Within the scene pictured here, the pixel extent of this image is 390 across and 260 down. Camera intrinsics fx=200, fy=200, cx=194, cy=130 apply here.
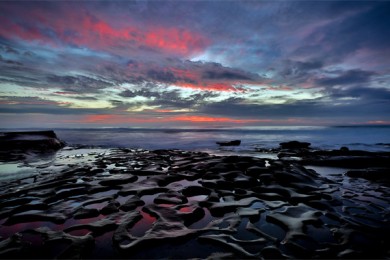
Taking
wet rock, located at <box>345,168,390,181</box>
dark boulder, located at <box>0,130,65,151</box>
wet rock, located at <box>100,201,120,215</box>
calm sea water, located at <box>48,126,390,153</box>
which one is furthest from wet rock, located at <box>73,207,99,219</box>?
calm sea water, located at <box>48,126,390,153</box>

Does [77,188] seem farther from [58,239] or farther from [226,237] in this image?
[226,237]

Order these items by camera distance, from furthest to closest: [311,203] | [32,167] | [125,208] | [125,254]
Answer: [32,167], [311,203], [125,208], [125,254]

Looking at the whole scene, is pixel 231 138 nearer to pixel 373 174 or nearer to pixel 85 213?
pixel 373 174

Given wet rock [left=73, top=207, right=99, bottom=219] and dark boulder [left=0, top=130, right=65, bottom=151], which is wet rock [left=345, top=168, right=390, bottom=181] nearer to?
wet rock [left=73, top=207, right=99, bottom=219]

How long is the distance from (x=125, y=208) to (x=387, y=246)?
5319 mm

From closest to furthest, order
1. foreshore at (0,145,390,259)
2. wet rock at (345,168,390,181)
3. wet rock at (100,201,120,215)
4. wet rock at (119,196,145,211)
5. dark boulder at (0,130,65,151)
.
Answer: foreshore at (0,145,390,259) < wet rock at (100,201,120,215) < wet rock at (119,196,145,211) < wet rock at (345,168,390,181) < dark boulder at (0,130,65,151)

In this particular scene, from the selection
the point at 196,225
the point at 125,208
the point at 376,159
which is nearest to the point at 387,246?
the point at 196,225

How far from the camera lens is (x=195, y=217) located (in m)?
4.63

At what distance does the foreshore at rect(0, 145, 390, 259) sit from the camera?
3.40 metres

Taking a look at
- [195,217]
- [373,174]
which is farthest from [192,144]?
[195,217]

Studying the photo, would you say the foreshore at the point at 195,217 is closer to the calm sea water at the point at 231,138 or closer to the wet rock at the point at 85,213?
the wet rock at the point at 85,213

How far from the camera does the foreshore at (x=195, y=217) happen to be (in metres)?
3.40

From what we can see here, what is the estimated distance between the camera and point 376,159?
11039mm

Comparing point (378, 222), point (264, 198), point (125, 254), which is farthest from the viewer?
point (264, 198)
